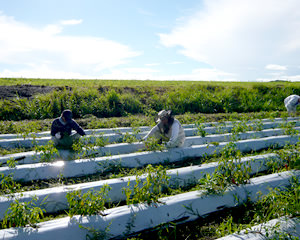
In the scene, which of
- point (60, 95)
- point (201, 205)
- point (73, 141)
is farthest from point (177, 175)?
point (60, 95)

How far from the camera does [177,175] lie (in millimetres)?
2760

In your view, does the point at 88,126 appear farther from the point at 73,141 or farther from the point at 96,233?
the point at 96,233

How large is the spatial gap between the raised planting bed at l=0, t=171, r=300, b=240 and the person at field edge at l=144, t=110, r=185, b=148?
1413 millimetres

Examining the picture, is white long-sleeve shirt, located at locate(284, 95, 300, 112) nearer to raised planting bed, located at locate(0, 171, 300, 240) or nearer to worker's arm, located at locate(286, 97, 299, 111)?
worker's arm, located at locate(286, 97, 299, 111)

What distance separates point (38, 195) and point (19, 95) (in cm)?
728

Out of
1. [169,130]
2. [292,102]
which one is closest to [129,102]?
[169,130]

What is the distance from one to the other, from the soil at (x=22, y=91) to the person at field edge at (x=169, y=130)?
6.46m

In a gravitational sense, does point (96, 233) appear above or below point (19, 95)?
below

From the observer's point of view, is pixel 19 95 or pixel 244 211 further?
pixel 19 95

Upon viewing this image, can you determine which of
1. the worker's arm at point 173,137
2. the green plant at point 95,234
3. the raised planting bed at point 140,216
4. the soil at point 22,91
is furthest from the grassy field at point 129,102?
the green plant at point 95,234

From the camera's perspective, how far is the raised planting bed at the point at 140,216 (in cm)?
177

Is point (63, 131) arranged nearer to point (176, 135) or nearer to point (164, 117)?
point (164, 117)

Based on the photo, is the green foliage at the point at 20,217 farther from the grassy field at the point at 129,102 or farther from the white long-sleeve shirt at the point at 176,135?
the grassy field at the point at 129,102

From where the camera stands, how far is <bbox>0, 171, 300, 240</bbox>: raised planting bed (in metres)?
1.77
